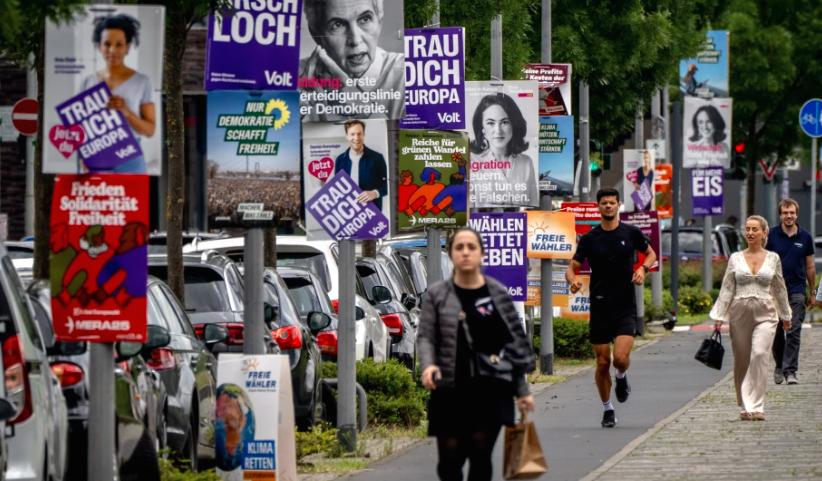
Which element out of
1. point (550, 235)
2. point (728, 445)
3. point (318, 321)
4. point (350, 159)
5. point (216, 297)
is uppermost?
point (350, 159)

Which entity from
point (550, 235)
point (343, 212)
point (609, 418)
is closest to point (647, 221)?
point (550, 235)

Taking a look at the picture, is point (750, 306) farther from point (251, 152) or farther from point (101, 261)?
point (101, 261)

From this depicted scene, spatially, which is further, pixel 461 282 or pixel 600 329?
pixel 600 329

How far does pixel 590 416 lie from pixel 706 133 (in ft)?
64.1

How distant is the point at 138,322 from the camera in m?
9.03

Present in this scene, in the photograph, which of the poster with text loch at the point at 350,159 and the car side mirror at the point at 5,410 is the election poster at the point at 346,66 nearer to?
the poster with text loch at the point at 350,159

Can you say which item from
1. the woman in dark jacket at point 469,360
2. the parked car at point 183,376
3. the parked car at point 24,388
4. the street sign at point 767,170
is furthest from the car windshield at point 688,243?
the parked car at point 24,388

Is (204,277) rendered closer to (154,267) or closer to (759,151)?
(154,267)

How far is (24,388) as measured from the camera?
8.07 meters

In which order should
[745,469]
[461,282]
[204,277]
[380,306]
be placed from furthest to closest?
1. [380,306]
2. [204,277]
3. [745,469]
4. [461,282]

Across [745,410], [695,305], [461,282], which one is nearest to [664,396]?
[745,410]

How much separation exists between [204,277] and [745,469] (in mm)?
4642

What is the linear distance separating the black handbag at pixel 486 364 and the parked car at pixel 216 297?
5022 millimetres

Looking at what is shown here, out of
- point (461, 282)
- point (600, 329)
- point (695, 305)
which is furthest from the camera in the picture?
point (695, 305)
